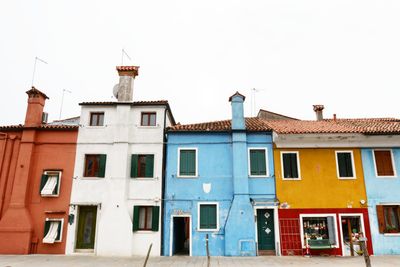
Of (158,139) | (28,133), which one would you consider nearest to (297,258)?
(158,139)

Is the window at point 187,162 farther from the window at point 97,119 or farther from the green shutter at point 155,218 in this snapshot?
the window at point 97,119

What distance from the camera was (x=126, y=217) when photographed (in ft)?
51.3

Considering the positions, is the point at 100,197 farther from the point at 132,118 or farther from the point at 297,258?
the point at 297,258

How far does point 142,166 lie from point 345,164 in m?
11.0

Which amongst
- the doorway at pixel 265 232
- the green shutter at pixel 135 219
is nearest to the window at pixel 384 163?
the doorway at pixel 265 232

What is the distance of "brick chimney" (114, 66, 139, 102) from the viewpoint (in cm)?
1791

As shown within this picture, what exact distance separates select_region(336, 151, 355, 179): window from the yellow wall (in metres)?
0.20

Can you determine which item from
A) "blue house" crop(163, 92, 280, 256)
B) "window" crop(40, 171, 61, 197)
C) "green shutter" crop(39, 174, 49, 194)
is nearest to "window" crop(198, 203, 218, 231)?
"blue house" crop(163, 92, 280, 256)

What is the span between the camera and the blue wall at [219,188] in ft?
50.7

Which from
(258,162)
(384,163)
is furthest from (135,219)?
(384,163)

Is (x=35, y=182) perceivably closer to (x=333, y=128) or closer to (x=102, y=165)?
(x=102, y=165)

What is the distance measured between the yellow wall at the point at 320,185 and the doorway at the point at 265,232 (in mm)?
1116

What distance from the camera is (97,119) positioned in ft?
57.8

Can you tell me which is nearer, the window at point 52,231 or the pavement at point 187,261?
the pavement at point 187,261
